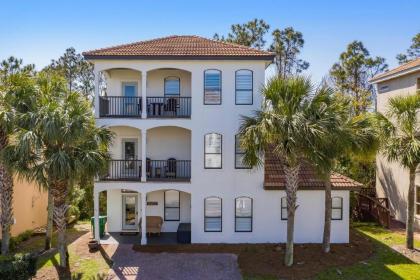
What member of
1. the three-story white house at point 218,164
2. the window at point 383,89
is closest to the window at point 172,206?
the three-story white house at point 218,164

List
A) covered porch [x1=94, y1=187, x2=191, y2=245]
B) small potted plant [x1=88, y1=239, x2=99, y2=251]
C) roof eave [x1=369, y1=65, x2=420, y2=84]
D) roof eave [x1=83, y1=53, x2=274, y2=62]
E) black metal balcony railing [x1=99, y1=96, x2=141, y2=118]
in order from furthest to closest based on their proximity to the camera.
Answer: roof eave [x1=369, y1=65, x2=420, y2=84]
covered porch [x1=94, y1=187, x2=191, y2=245]
black metal balcony railing [x1=99, y1=96, x2=141, y2=118]
roof eave [x1=83, y1=53, x2=274, y2=62]
small potted plant [x1=88, y1=239, x2=99, y2=251]

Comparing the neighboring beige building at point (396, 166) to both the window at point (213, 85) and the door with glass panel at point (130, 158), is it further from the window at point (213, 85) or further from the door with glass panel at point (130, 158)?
the door with glass panel at point (130, 158)

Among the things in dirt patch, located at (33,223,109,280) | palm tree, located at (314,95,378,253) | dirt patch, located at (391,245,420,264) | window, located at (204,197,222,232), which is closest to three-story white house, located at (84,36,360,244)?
window, located at (204,197,222,232)

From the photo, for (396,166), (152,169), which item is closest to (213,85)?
(152,169)

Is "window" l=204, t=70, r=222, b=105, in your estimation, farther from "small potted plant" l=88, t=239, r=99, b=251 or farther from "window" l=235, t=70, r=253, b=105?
"small potted plant" l=88, t=239, r=99, b=251

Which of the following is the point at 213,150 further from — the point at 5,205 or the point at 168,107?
the point at 5,205

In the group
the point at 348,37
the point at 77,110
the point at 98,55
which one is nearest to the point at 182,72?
the point at 98,55

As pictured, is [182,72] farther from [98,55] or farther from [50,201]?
[50,201]
